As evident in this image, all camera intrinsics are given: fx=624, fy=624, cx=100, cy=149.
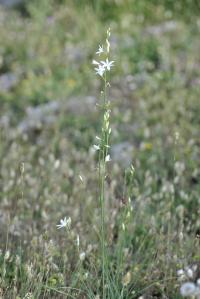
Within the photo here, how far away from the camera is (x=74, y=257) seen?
327 centimetres

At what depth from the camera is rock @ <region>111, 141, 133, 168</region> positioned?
189 inches

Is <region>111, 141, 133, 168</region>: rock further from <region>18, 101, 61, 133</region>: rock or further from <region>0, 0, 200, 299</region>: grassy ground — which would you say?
<region>18, 101, 61, 133</region>: rock

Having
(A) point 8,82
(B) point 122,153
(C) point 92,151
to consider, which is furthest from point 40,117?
(C) point 92,151

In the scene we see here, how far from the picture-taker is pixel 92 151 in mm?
4582

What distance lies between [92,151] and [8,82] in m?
2.38

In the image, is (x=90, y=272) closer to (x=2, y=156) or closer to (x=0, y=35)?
(x=2, y=156)

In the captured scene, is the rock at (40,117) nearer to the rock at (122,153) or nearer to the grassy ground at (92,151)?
the grassy ground at (92,151)

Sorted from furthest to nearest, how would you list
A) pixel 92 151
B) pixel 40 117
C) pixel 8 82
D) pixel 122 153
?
pixel 8 82, pixel 40 117, pixel 122 153, pixel 92 151

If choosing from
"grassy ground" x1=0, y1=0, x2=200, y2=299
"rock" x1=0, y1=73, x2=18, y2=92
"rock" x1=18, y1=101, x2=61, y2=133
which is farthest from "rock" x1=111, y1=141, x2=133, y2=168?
"rock" x1=0, y1=73, x2=18, y2=92

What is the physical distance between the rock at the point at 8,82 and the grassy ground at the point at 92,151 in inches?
1.2

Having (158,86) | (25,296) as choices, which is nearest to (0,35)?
(158,86)

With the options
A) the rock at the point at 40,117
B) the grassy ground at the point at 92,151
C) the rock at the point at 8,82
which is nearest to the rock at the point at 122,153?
the grassy ground at the point at 92,151

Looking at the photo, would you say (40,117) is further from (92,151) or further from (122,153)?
(92,151)

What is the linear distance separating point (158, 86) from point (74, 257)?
9.97ft
